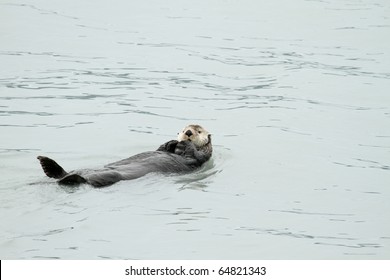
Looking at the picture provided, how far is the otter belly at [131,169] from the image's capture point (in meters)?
6.80

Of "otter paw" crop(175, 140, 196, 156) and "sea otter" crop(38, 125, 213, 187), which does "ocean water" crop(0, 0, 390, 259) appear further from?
"otter paw" crop(175, 140, 196, 156)

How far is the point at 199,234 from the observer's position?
6457 millimetres

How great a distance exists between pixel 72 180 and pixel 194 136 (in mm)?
1853

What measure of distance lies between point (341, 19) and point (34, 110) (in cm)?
751

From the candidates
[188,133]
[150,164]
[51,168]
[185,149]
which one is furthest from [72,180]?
[188,133]

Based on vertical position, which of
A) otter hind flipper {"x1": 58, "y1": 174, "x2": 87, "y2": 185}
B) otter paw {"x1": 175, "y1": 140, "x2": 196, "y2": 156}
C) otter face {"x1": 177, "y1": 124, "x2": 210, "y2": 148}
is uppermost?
otter face {"x1": 177, "y1": 124, "x2": 210, "y2": 148}

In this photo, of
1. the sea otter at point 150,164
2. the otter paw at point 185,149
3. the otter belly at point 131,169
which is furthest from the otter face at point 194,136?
the otter belly at point 131,169

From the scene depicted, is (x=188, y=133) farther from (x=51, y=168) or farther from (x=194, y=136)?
(x=51, y=168)

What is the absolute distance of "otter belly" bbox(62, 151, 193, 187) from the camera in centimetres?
680

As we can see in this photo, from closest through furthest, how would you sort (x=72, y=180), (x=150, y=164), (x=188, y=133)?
(x=72, y=180) → (x=150, y=164) → (x=188, y=133)

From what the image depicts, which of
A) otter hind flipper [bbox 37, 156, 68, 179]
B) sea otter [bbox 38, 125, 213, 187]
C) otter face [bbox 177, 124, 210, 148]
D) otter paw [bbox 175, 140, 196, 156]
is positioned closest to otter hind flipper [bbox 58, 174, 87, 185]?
sea otter [bbox 38, 125, 213, 187]

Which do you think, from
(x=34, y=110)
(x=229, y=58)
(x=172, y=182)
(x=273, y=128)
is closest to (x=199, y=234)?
(x=172, y=182)

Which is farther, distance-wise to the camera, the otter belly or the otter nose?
the otter nose

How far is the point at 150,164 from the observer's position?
292 inches
